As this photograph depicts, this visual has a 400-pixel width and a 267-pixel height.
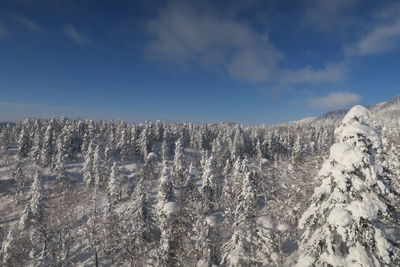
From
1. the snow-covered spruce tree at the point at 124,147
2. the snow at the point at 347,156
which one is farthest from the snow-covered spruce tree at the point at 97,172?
the snow at the point at 347,156

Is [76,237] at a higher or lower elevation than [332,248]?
lower

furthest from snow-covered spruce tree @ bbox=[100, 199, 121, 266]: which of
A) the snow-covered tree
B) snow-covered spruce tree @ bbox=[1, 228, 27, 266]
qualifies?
the snow-covered tree

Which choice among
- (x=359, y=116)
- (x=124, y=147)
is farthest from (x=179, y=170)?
(x=359, y=116)

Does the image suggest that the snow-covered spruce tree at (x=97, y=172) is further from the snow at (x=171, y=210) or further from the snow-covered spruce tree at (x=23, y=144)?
the snow at (x=171, y=210)

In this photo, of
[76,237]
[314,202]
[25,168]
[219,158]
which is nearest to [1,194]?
[25,168]

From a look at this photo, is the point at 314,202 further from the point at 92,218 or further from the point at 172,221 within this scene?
the point at 92,218

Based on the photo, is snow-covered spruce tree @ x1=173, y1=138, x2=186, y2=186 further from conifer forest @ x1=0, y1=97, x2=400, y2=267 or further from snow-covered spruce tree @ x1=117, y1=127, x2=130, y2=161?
snow-covered spruce tree @ x1=117, y1=127, x2=130, y2=161

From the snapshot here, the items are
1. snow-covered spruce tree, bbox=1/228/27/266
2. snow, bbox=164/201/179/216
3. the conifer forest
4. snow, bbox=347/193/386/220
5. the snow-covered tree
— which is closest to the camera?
snow, bbox=347/193/386/220

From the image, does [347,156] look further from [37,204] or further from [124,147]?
[124,147]
